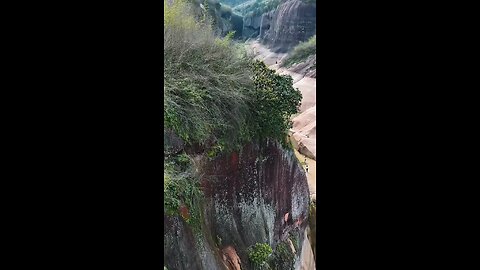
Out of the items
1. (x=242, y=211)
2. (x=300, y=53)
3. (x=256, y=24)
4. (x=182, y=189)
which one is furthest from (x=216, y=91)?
(x=300, y=53)

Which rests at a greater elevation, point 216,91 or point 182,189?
point 216,91

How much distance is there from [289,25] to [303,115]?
1286 millimetres

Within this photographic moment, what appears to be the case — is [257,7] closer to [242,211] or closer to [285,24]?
[285,24]

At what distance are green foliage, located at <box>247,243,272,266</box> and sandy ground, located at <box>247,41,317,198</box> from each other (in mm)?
1507

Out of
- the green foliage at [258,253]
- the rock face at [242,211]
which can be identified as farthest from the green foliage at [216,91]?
the green foliage at [258,253]

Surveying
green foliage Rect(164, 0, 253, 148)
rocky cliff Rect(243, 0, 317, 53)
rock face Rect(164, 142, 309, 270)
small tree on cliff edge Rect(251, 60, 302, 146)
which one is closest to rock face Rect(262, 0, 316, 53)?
rocky cliff Rect(243, 0, 317, 53)

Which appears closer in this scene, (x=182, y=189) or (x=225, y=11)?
(x=182, y=189)

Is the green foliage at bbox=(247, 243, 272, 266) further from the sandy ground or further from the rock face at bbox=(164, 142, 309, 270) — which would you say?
the sandy ground

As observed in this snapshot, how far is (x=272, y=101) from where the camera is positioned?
5.66 meters

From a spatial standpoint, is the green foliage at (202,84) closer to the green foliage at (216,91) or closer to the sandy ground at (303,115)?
the green foliage at (216,91)

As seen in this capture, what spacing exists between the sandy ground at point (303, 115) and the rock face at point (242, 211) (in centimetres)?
40

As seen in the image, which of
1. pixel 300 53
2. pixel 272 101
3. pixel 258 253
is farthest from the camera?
pixel 300 53
